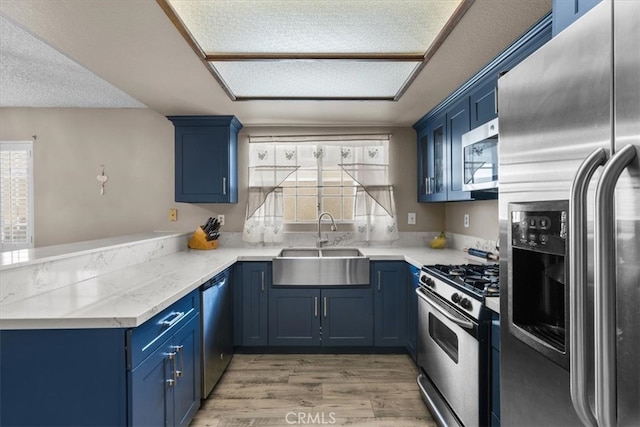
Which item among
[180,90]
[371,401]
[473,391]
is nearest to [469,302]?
[473,391]

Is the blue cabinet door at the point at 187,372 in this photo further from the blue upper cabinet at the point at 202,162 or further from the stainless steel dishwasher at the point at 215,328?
the blue upper cabinet at the point at 202,162

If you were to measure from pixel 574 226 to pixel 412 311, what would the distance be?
2392mm

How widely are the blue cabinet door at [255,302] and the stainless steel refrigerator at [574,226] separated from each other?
223cm

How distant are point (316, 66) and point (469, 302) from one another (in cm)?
166

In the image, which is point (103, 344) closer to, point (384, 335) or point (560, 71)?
point (560, 71)

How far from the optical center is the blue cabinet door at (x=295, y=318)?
294 cm

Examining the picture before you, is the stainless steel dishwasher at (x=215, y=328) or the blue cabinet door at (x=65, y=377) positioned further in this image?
the stainless steel dishwasher at (x=215, y=328)

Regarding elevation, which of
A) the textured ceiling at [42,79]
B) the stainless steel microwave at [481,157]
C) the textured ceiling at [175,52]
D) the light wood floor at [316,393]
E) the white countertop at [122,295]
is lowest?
the light wood floor at [316,393]

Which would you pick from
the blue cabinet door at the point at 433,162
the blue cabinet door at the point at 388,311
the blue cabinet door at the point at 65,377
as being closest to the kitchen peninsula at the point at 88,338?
the blue cabinet door at the point at 65,377

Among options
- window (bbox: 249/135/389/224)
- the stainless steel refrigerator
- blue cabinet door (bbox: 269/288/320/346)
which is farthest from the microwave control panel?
window (bbox: 249/135/389/224)

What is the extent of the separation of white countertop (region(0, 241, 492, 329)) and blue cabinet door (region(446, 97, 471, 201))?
0.55 meters

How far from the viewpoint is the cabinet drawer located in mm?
1295

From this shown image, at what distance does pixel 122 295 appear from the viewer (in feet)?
5.21

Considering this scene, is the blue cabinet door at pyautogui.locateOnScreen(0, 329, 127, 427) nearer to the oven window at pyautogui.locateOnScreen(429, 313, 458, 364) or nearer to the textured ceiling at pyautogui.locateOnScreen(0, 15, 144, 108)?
the oven window at pyautogui.locateOnScreen(429, 313, 458, 364)
